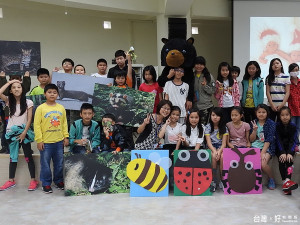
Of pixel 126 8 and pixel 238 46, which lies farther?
pixel 238 46

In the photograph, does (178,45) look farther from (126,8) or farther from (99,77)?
(126,8)

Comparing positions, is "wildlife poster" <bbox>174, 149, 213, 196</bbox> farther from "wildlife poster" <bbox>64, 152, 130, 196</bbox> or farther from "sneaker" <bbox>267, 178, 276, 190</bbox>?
"sneaker" <bbox>267, 178, 276, 190</bbox>

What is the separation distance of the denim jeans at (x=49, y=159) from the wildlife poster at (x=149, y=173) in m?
0.73

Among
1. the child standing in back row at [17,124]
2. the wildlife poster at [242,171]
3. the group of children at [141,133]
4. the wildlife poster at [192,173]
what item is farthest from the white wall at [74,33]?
the wildlife poster at [242,171]

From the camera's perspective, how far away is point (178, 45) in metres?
4.29

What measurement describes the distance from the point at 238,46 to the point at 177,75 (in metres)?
3.66

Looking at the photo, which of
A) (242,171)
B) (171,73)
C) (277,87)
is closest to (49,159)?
(171,73)

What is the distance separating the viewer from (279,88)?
13.4 ft

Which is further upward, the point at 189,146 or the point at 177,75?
the point at 177,75

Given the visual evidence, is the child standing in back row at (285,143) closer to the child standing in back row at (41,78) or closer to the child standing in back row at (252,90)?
the child standing in back row at (252,90)

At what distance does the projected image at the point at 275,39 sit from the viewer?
6961 millimetres

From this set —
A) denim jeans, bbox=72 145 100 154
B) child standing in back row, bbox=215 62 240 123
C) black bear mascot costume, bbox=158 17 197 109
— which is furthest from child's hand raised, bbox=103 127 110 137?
child standing in back row, bbox=215 62 240 123

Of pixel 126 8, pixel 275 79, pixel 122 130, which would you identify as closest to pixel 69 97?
pixel 122 130

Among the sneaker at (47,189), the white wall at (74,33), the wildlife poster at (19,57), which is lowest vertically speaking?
the sneaker at (47,189)
